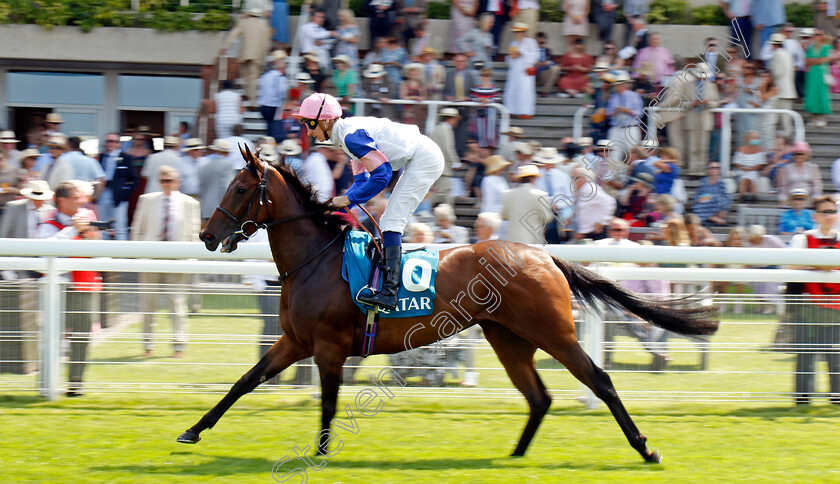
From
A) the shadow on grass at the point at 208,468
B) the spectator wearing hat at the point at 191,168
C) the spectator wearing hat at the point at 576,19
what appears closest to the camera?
the shadow on grass at the point at 208,468

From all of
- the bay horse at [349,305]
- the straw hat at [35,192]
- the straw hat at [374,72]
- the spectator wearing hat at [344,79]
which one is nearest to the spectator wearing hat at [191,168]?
the spectator wearing hat at [344,79]

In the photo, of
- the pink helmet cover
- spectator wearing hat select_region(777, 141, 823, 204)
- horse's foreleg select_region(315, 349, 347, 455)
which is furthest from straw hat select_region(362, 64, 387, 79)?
horse's foreleg select_region(315, 349, 347, 455)

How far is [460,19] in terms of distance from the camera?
11.9 m

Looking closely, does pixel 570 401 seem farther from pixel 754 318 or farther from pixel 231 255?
pixel 231 255

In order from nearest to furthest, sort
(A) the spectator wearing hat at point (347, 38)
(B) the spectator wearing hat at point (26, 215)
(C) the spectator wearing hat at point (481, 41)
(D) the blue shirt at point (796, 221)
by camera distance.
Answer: (B) the spectator wearing hat at point (26, 215), (D) the blue shirt at point (796, 221), (A) the spectator wearing hat at point (347, 38), (C) the spectator wearing hat at point (481, 41)

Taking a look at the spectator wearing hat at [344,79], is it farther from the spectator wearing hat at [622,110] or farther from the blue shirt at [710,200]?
the blue shirt at [710,200]

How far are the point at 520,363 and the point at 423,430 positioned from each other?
0.72 metres

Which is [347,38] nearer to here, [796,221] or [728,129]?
[728,129]

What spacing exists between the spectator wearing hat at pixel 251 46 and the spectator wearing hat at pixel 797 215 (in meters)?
6.06

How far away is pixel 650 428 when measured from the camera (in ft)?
17.7

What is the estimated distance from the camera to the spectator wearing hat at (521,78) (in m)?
11.0

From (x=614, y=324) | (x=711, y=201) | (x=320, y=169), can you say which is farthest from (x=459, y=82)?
(x=614, y=324)

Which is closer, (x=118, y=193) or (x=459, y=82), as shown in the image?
(x=118, y=193)

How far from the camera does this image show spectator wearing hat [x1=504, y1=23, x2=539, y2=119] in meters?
11.0
